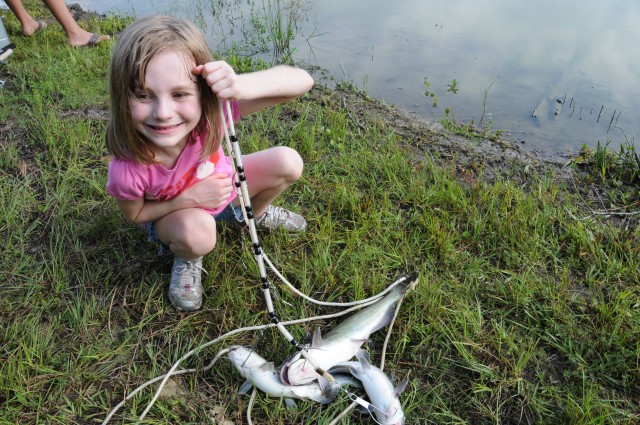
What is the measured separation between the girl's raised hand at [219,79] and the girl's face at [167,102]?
0.07 m

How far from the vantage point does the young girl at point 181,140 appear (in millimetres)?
2039

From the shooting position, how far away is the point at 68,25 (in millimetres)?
5398

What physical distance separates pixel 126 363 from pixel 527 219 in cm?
230

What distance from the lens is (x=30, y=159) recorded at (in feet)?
11.8

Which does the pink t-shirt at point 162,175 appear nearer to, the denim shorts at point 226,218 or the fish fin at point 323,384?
the denim shorts at point 226,218

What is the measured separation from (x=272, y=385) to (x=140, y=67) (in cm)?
137

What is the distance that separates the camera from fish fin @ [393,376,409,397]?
217 centimetres

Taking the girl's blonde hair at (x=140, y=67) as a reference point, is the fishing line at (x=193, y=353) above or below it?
below

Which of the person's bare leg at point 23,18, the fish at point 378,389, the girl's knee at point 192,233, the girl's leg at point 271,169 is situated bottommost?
the fish at point 378,389

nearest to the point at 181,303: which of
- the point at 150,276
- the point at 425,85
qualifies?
the point at 150,276

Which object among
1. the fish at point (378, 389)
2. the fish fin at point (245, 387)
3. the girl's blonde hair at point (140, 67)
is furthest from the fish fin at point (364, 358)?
the girl's blonde hair at point (140, 67)

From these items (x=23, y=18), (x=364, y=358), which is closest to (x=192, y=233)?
(x=364, y=358)

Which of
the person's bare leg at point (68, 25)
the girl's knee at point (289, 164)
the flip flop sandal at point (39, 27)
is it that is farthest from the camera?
the flip flop sandal at point (39, 27)

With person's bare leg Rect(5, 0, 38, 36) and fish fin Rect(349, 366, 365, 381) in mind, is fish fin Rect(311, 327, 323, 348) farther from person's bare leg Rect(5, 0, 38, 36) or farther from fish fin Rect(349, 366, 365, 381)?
person's bare leg Rect(5, 0, 38, 36)
